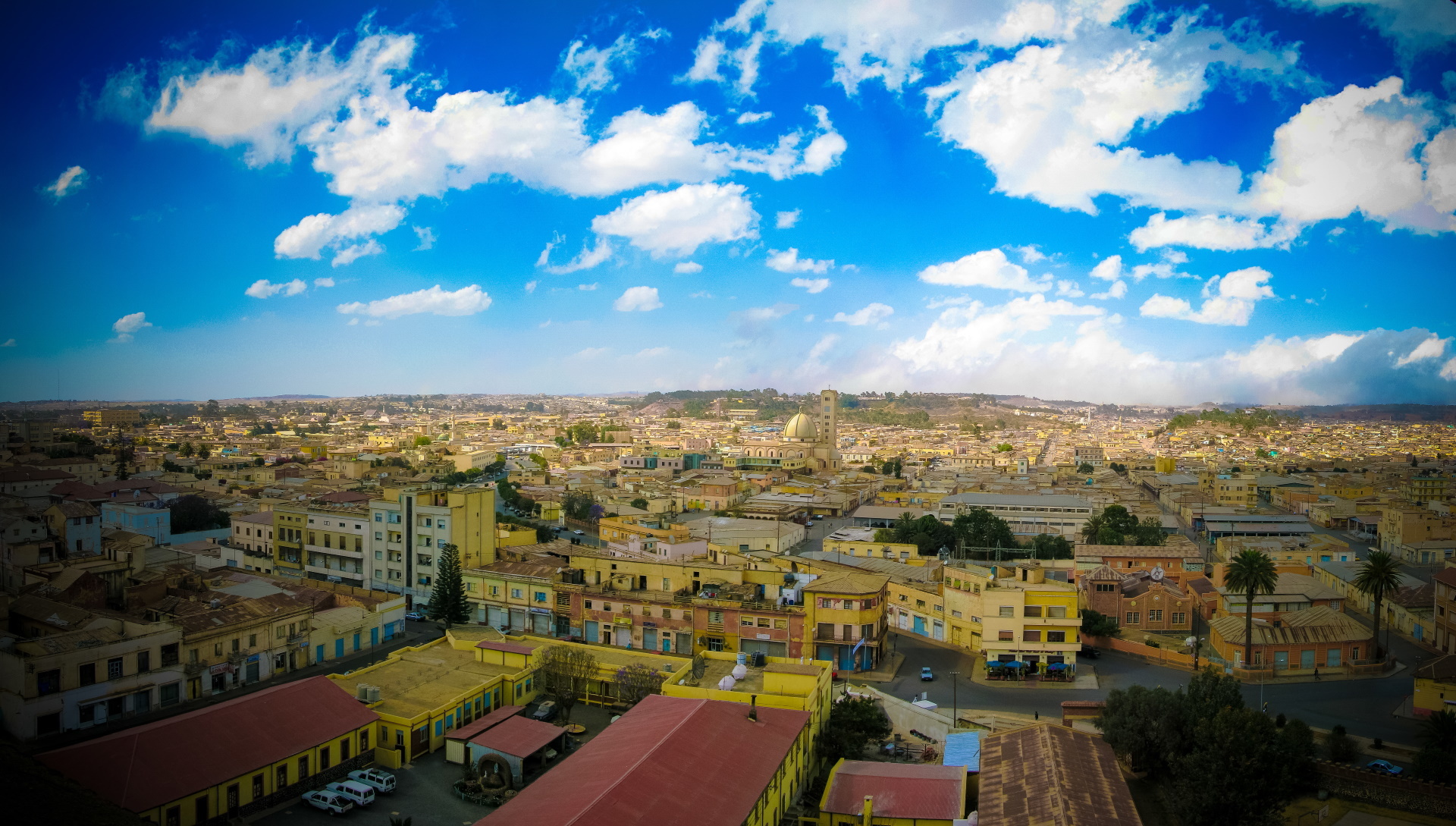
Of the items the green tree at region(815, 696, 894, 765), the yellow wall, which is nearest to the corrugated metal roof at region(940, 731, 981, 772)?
the green tree at region(815, 696, 894, 765)

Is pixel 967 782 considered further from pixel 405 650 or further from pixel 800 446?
pixel 800 446

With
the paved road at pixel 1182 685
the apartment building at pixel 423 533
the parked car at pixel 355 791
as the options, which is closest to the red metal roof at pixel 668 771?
the parked car at pixel 355 791

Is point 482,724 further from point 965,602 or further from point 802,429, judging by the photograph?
point 802,429

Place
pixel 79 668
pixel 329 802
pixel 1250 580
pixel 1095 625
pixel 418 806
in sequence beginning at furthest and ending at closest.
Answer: pixel 1095 625 → pixel 1250 580 → pixel 79 668 → pixel 418 806 → pixel 329 802

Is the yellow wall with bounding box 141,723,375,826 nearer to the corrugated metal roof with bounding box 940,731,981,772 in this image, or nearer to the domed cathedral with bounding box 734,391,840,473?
the corrugated metal roof with bounding box 940,731,981,772

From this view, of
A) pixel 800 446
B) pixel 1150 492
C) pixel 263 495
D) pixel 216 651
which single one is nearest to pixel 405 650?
pixel 216 651

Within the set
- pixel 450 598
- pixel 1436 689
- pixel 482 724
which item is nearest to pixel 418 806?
pixel 482 724

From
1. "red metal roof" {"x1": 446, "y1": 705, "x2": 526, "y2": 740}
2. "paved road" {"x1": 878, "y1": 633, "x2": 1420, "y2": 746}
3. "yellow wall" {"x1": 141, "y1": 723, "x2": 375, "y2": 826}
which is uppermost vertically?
"yellow wall" {"x1": 141, "y1": 723, "x2": 375, "y2": 826}
